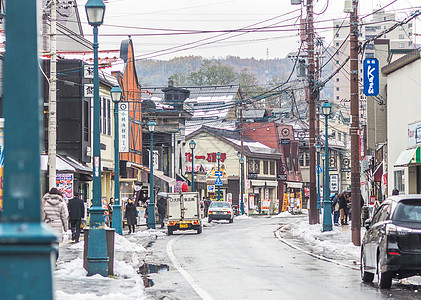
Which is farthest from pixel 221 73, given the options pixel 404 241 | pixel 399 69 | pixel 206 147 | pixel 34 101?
pixel 34 101

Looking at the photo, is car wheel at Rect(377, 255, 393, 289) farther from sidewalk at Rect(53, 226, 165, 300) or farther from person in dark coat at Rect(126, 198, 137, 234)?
person in dark coat at Rect(126, 198, 137, 234)

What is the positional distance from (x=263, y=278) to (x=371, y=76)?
19.1 metres

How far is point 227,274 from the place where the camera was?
17.5m

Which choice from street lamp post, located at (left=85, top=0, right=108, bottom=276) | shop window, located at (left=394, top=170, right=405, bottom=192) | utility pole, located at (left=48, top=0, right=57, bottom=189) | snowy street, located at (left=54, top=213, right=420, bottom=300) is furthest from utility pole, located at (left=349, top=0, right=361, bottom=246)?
shop window, located at (left=394, top=170, right=405, bottom=192)

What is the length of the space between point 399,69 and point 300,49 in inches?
231

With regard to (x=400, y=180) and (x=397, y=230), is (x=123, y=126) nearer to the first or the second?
(x=400, y=180)

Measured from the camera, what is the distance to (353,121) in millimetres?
25953

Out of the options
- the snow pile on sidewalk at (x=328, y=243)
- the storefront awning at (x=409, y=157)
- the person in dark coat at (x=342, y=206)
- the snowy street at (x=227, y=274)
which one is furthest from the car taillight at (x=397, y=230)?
the person in dark coat at (x=342, y=206)

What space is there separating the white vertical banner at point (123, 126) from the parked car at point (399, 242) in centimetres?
3105

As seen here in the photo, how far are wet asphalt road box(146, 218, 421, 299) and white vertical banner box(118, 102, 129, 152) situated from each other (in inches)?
772

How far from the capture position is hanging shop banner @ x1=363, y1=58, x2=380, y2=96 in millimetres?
33438

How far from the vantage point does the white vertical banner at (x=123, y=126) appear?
44719mm

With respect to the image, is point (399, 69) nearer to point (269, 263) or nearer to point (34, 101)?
point (269, 263)

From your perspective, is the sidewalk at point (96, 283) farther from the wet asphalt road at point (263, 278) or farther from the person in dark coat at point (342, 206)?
the person in dark coat at point (342, 206)
